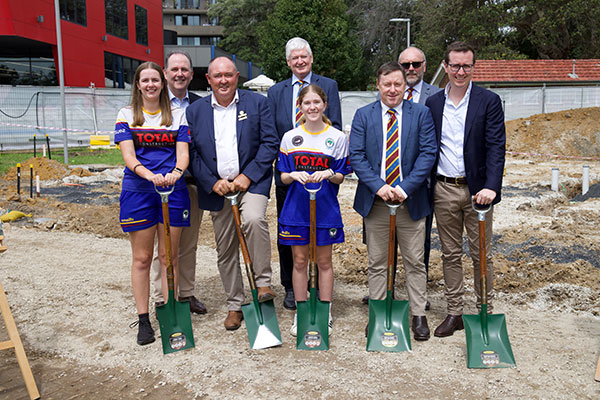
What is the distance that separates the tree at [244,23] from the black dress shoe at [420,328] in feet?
161

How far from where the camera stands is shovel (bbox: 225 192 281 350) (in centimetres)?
419

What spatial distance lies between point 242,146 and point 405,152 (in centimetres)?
131

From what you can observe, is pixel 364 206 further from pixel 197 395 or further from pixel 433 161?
pixel 197 395

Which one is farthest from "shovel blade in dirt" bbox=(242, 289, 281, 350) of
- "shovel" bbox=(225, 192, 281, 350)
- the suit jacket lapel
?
the suit jacket lapel

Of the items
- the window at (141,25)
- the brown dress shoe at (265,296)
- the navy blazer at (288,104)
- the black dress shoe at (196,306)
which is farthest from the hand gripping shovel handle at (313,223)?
the window at (141,25)

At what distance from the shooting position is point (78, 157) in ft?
62.0

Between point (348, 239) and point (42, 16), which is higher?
point (42, 16)

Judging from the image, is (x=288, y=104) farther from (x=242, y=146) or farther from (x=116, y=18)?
(x=116, y=18)

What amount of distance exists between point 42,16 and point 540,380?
23.8m

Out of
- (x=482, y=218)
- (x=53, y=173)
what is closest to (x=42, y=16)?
(x=53, y=173)

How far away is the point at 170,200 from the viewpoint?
4316 millimetres

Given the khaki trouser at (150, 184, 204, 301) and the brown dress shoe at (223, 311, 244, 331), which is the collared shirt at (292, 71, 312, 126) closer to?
the khaki trouser at (150, 184, 204, 301)

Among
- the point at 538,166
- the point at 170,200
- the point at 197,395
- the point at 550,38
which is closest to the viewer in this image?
the point at 197,395

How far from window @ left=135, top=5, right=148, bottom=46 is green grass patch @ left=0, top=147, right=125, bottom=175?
485 inches
